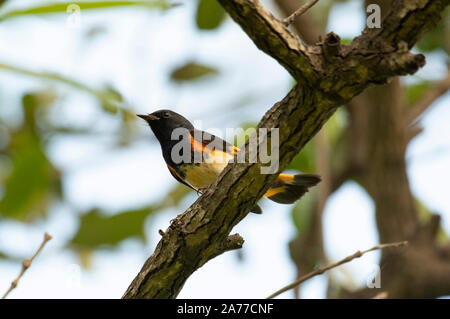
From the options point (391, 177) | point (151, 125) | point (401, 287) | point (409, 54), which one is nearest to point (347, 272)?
point (401, 287)

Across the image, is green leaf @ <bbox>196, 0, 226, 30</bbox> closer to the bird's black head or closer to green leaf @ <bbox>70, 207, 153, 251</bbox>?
the bird's black head

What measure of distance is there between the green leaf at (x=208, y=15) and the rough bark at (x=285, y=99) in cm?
190

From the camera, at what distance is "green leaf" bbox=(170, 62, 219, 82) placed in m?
5.54

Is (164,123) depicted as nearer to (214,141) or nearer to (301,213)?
(214,141)

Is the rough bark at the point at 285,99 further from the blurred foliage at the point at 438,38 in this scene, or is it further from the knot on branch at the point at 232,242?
the blurred foliage at the point at 438,38

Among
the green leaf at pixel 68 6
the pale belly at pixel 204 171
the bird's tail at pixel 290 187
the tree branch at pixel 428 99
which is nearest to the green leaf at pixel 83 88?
the green leaf at pixel 68 6

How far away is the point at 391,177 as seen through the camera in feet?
18.4

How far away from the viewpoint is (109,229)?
4805 mm

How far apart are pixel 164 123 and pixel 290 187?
1121mm

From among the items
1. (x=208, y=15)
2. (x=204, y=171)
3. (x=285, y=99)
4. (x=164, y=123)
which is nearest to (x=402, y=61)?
(x=285, y=99)

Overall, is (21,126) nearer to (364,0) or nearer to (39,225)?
(39,225)
